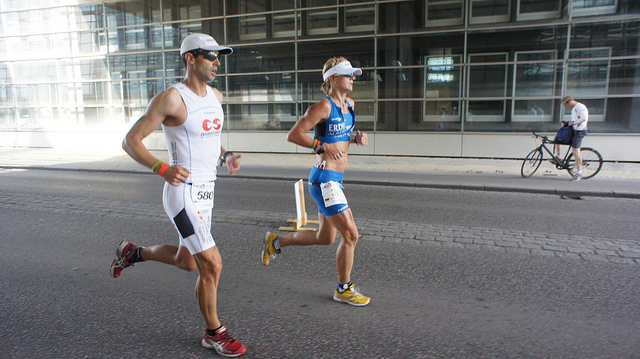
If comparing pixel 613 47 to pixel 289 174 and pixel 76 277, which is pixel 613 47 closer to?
pixel 289 174

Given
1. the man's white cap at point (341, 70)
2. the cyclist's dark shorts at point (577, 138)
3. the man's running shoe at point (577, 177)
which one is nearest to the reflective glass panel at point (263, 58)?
the cyclist's dark shorts at point (577, 138)

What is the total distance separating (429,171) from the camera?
1265 cm

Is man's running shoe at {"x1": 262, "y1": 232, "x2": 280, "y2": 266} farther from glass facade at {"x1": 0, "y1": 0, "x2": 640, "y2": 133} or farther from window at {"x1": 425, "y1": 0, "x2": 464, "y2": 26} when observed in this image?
window at {"x1": 425, "y1": 0, "x2": 464, "y2": 26}

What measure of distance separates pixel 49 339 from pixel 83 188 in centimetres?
799

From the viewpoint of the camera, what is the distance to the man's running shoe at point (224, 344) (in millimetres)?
2910

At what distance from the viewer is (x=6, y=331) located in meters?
3.29

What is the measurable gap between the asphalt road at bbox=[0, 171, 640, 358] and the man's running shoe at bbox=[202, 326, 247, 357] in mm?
81

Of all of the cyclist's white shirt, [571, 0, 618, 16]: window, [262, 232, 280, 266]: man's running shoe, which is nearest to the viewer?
[262, 232, 280, 266]: man's running shoe

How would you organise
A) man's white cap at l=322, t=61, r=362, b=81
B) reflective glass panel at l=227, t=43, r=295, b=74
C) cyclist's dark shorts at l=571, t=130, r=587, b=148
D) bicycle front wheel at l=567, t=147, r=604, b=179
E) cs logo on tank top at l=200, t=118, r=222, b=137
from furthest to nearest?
reflective glass panel at l=227, t=43, r=295, b=74 < bicycle front wheel at l=567, t=147, r=604, b=179 < cyclist's dark shorts at l=571, t=130, r=587, b=148 < man's white cap at l=322, t=61, r=362, b=81 < cs logo on tank top at l=200, t=118, r=222, b=137

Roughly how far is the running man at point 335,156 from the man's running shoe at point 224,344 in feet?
3.57

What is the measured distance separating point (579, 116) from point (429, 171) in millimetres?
3944

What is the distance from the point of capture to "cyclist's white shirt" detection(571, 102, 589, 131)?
35.1 ft

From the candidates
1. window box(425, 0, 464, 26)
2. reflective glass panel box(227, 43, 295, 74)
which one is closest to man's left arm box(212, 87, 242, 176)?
window box(425, 0, 464, 26)

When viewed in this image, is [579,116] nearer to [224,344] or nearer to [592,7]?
[592,7]
